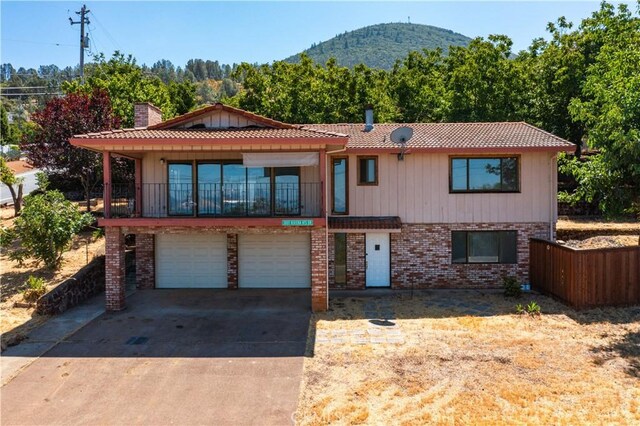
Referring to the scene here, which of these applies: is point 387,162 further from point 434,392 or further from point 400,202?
point 434,392

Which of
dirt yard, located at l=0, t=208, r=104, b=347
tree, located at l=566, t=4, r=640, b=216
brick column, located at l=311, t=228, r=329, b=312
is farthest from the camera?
brick column, located at l=311, t=228, r=329, b=312

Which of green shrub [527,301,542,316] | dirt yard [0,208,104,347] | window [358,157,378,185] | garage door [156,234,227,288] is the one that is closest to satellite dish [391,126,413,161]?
window [358,157,378,185]

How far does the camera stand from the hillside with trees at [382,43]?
135m

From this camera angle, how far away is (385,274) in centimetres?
1398

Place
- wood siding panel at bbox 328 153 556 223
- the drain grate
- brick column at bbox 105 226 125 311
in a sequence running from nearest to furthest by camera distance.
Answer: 1. the drain grate
2. brick column at bbox 105 226 125 311
3. wood siding panel at bbox 328 153 556 223

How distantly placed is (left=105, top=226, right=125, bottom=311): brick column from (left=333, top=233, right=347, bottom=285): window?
20.8ft

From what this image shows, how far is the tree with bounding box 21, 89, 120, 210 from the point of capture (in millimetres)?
18391

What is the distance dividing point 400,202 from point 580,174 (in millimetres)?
5145

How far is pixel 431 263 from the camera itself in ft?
45.4

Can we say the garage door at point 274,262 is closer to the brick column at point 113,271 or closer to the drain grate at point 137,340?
the brick column at point 113,271

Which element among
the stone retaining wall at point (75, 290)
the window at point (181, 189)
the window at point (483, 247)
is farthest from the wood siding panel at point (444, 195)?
the stone retaining wall at point (75, 290)

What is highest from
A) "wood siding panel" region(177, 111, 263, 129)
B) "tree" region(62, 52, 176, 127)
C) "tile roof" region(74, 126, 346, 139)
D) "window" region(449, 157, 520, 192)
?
"tree" region(62, 52, 176, 127)

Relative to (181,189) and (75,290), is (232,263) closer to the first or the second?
(181,189)

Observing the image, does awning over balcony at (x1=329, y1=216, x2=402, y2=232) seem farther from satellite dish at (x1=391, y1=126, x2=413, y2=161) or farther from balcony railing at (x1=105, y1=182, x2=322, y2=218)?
satellite dish at (x1=391, y1=126, x2=413, y2=161)
